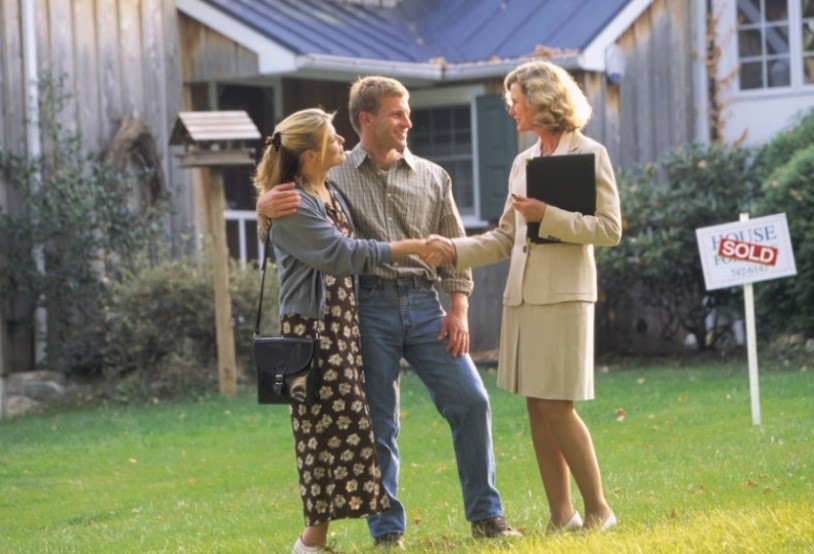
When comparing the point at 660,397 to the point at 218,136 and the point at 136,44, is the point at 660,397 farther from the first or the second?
the point at 136,44

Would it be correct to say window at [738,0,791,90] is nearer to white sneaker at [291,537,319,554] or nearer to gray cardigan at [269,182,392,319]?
gray cardigan at [269,182,392,319]

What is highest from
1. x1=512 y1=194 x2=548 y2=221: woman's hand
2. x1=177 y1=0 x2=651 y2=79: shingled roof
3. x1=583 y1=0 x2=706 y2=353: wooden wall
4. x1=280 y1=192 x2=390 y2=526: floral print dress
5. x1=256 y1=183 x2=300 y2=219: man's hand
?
x1=177 y1=0 x2=651 y2=79: shingled roof

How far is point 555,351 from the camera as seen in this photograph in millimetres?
6102

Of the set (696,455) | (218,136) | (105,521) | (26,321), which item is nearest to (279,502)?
(105,521)

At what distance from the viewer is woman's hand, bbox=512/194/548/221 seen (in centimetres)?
606

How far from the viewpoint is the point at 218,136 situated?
12852mm

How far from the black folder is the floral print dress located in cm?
91

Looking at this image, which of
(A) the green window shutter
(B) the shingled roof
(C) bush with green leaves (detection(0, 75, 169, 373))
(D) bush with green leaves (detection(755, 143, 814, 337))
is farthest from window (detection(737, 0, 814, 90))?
(C) bush with green leaves (detection(0, 75, 169, 373))

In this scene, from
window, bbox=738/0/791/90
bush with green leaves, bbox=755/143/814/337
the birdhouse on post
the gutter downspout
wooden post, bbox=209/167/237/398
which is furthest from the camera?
window, bbox=738/0/791/90

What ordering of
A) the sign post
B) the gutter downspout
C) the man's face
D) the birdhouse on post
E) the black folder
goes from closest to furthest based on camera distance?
the black folder < the man's face < the sign post < the birdhouse on post < the gutter downspout

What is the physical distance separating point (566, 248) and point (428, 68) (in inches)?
402

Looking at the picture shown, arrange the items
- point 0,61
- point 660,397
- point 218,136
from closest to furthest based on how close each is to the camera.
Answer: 1. point 660,397
2. point 218,136
3. point 0,61

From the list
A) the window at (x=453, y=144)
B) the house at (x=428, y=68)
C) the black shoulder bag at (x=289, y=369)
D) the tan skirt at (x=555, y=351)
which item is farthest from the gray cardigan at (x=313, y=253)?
the window at (x=453, y=144)

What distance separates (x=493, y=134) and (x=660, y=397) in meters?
5.12
